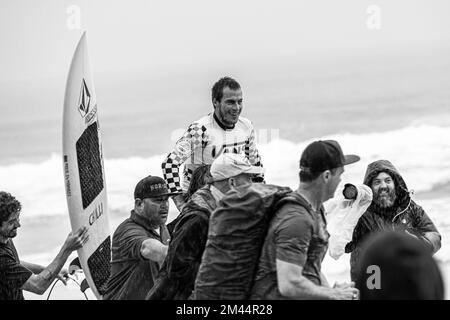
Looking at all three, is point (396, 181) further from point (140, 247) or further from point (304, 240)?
point (304, 240)

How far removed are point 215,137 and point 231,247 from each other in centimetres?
223

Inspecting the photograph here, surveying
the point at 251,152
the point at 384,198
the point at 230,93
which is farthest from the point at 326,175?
the point at 251,152

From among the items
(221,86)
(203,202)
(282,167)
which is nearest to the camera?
(203,202)

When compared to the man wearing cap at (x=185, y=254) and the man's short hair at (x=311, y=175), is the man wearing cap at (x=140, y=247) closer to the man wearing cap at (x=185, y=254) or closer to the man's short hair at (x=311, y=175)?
the man wearing cap at (x=185, y=254)

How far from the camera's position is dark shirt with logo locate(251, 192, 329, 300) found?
445 cm

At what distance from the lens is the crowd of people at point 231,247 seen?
306 cm

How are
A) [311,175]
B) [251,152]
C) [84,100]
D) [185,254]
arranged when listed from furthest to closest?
[84,100] < [251,152] < [185,254] < [311,175]

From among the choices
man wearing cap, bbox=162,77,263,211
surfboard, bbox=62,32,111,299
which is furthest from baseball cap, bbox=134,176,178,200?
surfboard, bbox=62,32,111,299

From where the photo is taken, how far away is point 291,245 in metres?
4.45

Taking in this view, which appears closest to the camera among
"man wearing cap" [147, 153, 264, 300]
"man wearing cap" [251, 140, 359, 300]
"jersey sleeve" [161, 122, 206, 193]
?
"man wearing cap" [251, 140, 359, 300]

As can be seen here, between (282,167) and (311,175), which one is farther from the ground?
(311,175)

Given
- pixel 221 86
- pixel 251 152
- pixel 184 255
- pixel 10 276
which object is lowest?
pixel 10 276

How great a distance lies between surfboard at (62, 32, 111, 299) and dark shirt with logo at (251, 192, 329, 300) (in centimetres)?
225

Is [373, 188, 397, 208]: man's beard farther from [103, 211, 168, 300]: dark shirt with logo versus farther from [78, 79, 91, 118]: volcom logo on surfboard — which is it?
[78, 79, 91, 118]: volcom logo on surfboard
